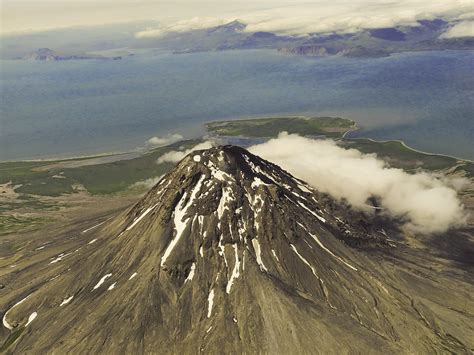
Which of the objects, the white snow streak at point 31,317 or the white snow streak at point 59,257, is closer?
the white snow streak at point 31,317

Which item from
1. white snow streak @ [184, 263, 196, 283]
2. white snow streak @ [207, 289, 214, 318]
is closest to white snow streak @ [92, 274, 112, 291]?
white snow streak @ [184, 263, 196, 283]

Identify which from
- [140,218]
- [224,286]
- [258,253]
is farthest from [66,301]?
[258,253]

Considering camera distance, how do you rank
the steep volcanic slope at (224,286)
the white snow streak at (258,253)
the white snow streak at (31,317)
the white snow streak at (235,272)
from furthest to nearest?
the white snow streak at (258,253)
the white snow streak at (31,317)
the white snow streak at (235,272)
the steep volcanic slope at (224,286)

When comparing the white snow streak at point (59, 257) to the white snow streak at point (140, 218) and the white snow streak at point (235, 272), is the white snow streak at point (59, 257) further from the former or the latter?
the white snow streak at point (235, 272)

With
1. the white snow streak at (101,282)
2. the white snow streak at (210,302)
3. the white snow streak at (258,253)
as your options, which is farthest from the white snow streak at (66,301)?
the white snow streak at (258,253)

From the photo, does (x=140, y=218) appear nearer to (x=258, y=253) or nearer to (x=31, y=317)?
(x=258, y=253)

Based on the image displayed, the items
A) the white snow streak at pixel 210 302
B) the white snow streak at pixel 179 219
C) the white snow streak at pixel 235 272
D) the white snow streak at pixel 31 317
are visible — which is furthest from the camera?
the white snow streak at pixel 179 219

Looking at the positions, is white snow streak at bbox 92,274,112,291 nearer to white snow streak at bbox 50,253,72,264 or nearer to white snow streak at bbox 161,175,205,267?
white snow streak at bbox 161,175,205,267

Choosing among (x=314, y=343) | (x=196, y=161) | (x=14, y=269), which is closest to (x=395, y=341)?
(x=314, y=343)

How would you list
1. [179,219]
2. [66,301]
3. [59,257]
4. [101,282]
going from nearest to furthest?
1. [66,301]
2. [101,282]
3. [179,219]
4. [59,257]
